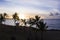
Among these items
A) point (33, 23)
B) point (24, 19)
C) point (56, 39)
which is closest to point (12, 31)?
point (56, 39)

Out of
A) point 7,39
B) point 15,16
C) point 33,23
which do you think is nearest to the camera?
point 7,39

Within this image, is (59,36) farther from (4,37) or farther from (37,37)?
(4,37)

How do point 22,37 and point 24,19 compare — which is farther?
point 24,19

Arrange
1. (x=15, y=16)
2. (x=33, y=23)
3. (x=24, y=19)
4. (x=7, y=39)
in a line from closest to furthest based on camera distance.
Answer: (x=7, y=39)
(x=33, y=23)
(x=24, y=19)
(x=15, y=16)

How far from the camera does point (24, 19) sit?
47.2 m

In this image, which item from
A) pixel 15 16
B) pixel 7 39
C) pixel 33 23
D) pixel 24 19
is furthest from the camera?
pixel 15 16

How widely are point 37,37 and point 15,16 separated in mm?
30358

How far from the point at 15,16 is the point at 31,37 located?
1191 inches

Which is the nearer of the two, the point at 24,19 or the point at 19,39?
the point at 19,39

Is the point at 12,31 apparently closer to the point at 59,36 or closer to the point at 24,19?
the point at 59,36

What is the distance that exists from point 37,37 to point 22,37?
6.20 ft

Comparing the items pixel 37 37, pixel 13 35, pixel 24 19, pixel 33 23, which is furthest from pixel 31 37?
pixel 24 19

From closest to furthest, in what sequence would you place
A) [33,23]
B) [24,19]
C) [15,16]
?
[33,23] < [24,19] < [15,16]

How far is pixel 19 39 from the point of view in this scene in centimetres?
2233
